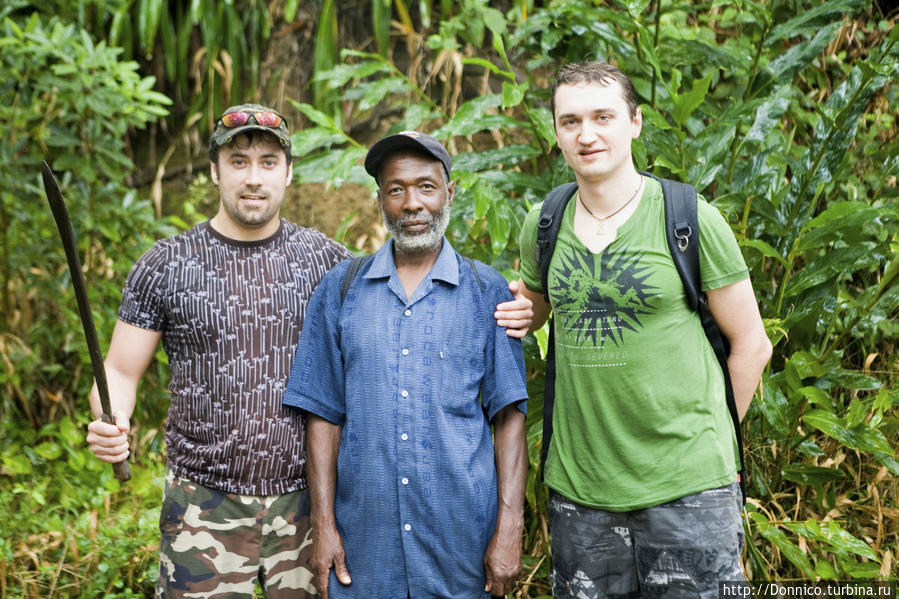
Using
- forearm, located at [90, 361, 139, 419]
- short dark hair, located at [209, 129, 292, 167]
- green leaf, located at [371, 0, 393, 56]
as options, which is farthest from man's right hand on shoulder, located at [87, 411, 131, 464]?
green leaf, located at [371, 0, 393, 56]

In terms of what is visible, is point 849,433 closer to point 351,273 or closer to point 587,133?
point 587,133

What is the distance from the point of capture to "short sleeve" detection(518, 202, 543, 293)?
2.28 metres

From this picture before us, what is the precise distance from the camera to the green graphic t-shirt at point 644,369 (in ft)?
6.55

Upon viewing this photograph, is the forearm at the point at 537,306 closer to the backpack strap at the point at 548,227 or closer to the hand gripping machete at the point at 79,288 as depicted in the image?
the backpack strap at the point at 548,227

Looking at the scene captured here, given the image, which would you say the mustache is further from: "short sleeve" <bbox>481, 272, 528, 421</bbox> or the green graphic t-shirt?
the green graphic t-shirt

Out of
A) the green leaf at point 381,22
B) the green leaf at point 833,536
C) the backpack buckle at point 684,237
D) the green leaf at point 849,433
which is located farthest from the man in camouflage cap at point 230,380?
the green leaf at point 381,22

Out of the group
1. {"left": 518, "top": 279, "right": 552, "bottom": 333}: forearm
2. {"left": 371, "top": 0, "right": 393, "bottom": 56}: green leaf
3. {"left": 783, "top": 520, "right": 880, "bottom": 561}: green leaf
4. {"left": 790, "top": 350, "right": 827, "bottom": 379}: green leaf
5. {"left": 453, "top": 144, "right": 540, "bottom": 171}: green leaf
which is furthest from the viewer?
{"left": 371, "top": 0, "right": 393, "bottom": 56}: green leaf

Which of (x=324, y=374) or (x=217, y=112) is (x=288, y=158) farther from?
(x=217, y=112)

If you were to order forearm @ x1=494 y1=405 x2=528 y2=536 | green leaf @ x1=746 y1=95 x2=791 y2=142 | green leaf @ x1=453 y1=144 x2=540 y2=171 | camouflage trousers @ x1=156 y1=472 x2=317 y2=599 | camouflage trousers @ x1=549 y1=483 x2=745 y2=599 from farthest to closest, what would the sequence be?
green leaf @ x1=453 y1=144 x2=540 y2=171 < green leaf @ x1=746 y1=95 x2=791 y2=142 < camouflage trousers @ x1=156 y1=472 x2=317 y2=599 < forearm @ x1=494 y1=405 x2=528 y2=536 < camouflage trousers @ x1=549 y1=483 x2=745 y2=599

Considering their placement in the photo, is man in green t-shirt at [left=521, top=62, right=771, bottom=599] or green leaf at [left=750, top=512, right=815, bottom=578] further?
green leaf at [left=750, top=512, right=815, bottom=578]

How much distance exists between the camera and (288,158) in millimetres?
2432

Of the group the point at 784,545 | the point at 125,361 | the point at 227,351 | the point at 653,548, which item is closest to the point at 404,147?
the point at 227,351

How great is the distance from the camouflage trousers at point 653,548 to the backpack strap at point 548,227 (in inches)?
25.1

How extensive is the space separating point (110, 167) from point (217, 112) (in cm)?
88
